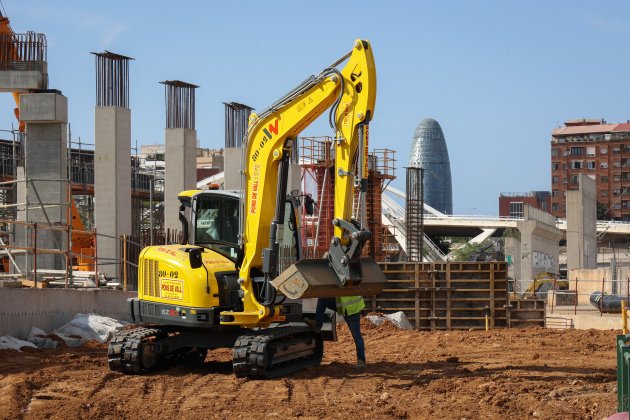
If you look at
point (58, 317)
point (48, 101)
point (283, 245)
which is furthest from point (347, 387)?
point (48, 101)

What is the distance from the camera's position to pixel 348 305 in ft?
46.5

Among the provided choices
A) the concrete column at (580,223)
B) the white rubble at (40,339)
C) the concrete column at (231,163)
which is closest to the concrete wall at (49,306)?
the white rubble at (40,339)

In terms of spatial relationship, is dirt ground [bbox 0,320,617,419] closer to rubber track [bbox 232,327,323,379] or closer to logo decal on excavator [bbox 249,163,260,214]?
rubber track [bbox 232,327,323,379]

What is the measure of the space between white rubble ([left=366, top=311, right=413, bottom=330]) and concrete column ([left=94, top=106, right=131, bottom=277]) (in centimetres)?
793

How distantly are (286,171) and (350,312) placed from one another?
7.08 feet

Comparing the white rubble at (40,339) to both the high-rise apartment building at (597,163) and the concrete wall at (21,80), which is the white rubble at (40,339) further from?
the high-rise apartment building at (597,163)

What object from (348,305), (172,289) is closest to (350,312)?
(348,305)

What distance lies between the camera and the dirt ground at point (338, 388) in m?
10.9

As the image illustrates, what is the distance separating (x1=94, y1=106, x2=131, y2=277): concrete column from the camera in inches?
1155

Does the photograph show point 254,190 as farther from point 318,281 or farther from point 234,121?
point 234,121

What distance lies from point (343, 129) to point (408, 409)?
3.98m

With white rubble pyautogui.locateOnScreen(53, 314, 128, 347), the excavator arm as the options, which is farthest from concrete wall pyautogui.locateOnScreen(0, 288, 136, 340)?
the excavator arm

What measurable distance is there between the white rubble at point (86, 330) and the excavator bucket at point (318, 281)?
7.45m

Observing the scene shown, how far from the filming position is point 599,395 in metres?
11.5
